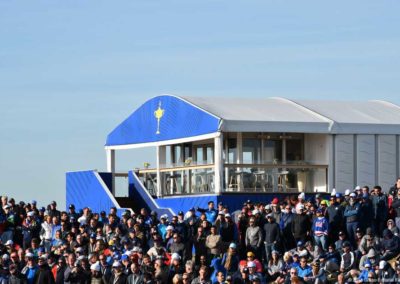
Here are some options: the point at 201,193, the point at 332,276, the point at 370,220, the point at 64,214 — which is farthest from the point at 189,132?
the point at 332,276

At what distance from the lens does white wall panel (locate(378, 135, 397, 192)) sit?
46250 millimetres

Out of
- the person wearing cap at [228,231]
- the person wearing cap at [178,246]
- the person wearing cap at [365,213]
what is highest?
the person wearing cap at [365,213]

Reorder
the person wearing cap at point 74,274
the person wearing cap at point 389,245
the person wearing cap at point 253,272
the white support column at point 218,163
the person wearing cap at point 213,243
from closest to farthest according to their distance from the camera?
1. the person wearing cap at point 253,272
2. the person wearing cap at point 389,245
3. the person wearing cap at point 74,274
4. the person wearing cap at point 213,243
5. the white support column at point 218,163

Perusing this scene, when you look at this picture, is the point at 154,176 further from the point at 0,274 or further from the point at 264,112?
the point at 0,274

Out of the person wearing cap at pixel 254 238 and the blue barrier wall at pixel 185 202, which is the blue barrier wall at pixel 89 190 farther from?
the person wearing cap at pixel 254 238

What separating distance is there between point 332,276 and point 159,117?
1806 centimetres

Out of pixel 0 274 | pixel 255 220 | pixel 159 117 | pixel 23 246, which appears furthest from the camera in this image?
pixel 159 117

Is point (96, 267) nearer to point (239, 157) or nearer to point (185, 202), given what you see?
point (185, 202)

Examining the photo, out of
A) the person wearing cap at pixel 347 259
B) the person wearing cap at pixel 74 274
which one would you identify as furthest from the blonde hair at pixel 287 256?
the person wearing cap at pixel 74 274

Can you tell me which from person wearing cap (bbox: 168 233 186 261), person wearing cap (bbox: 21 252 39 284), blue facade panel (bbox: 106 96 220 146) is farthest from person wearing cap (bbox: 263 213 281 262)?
blue facade panel (bbox: 106 96 220 146)

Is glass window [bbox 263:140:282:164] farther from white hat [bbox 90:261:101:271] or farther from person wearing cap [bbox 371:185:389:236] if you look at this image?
white hat [bbox 90:261:101:271]

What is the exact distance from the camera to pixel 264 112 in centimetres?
4672

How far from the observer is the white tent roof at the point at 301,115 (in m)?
45.0

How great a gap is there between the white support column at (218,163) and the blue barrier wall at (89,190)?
4141mm
